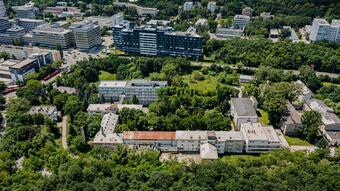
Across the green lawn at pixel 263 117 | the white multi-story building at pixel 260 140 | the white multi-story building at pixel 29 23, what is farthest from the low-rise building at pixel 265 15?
the white multi-story building at pixel 29 23

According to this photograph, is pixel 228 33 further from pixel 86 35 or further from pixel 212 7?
pixel 86 35

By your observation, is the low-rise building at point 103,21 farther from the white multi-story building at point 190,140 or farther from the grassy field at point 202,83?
the white multi-story building at point 190,140

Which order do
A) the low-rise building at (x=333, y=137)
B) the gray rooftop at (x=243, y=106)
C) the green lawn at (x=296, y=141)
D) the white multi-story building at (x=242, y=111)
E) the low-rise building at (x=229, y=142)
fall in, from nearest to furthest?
the low-rise building at (x=229, y=142) → the low-rise building at (x=333, y=137) → the green lawn at (x=296, y=141) → the white multi-story building at (x=242, y=111) → the gray rooftop at (x=243, y=106)

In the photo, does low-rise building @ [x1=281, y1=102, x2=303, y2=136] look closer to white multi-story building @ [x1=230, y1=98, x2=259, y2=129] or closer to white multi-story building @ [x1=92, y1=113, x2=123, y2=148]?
white multi-story building @ [x1=230, y1=98, x2=259, y2=129]

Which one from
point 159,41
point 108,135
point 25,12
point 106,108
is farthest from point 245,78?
point 25,12

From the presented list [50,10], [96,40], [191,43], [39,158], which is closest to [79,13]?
[50,10]

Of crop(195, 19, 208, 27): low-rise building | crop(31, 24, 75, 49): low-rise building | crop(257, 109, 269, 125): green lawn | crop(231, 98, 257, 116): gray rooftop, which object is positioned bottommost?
crop(257, 109, 269, 125): green lawn

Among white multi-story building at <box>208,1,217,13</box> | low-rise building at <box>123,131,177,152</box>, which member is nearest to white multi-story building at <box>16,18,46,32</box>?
white multi-story building at <box>208,1,217,13</box>
